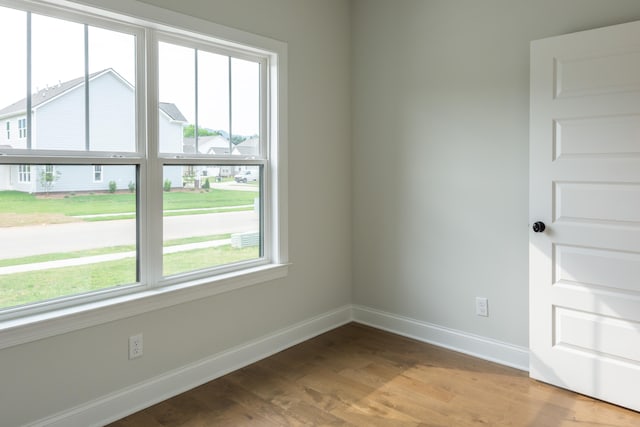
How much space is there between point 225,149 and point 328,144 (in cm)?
96

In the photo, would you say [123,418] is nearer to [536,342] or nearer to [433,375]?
[433,375]

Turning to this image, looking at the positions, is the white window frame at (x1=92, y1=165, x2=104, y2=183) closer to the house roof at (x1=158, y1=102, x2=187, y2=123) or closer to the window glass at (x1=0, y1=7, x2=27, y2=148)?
the window glass at (x1=0, y1=7, x2=27, y2=148)

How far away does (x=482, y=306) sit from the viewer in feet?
10.4

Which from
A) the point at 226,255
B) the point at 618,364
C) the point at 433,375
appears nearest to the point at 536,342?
the point at 618,364

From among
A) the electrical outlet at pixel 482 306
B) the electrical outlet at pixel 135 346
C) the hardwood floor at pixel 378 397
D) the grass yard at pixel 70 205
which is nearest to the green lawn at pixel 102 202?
the grass yard at pixel 70 205

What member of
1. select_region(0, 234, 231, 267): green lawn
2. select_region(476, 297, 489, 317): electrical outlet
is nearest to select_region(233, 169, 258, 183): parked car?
select_region(0, 234, 231, 267): green lawn

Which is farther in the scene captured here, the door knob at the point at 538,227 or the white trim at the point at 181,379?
the door knob at the point at 538,227

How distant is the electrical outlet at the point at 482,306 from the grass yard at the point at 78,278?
6.04ft

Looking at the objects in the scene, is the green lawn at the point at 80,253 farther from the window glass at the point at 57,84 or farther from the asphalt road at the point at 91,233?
the window glass at the point at 57,84

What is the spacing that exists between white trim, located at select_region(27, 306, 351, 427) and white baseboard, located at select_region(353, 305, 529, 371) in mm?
362

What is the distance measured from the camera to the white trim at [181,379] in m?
2.28

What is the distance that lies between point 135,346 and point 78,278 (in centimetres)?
47

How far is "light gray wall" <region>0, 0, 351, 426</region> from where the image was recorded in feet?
7.13

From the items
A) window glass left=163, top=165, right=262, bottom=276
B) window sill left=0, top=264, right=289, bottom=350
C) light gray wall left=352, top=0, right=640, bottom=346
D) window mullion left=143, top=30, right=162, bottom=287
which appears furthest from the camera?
light gray wall left=352, top=0, right=640, bottom=346
